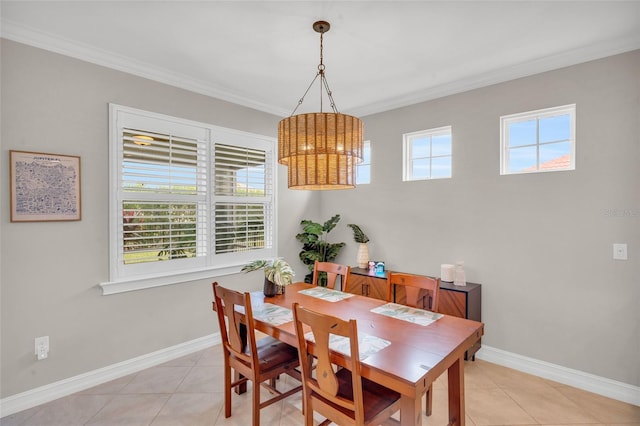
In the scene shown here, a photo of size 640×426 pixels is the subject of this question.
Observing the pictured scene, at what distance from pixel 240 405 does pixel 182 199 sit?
1.95 metres

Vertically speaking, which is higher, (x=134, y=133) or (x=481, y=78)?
(x=481, y=78)

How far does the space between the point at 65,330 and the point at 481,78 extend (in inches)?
169

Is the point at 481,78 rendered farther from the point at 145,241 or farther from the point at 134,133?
the point at 145,241

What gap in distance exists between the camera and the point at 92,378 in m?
2.61

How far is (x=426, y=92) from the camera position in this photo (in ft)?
11.3

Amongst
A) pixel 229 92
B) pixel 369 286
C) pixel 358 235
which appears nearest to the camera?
pixel 229 92

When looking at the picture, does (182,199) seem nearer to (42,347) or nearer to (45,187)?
(45,187)

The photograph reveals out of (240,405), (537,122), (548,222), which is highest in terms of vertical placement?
(537,122)

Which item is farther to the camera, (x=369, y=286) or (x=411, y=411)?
(x=369, y=286)

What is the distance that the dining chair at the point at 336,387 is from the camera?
147 cm

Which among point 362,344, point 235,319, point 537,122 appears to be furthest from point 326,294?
point 537,122

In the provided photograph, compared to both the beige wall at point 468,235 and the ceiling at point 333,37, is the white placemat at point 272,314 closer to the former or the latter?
the beige wall at point 468,235

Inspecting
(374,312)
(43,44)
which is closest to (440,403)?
(374,312)

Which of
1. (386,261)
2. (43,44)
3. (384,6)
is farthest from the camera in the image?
(386,261)
